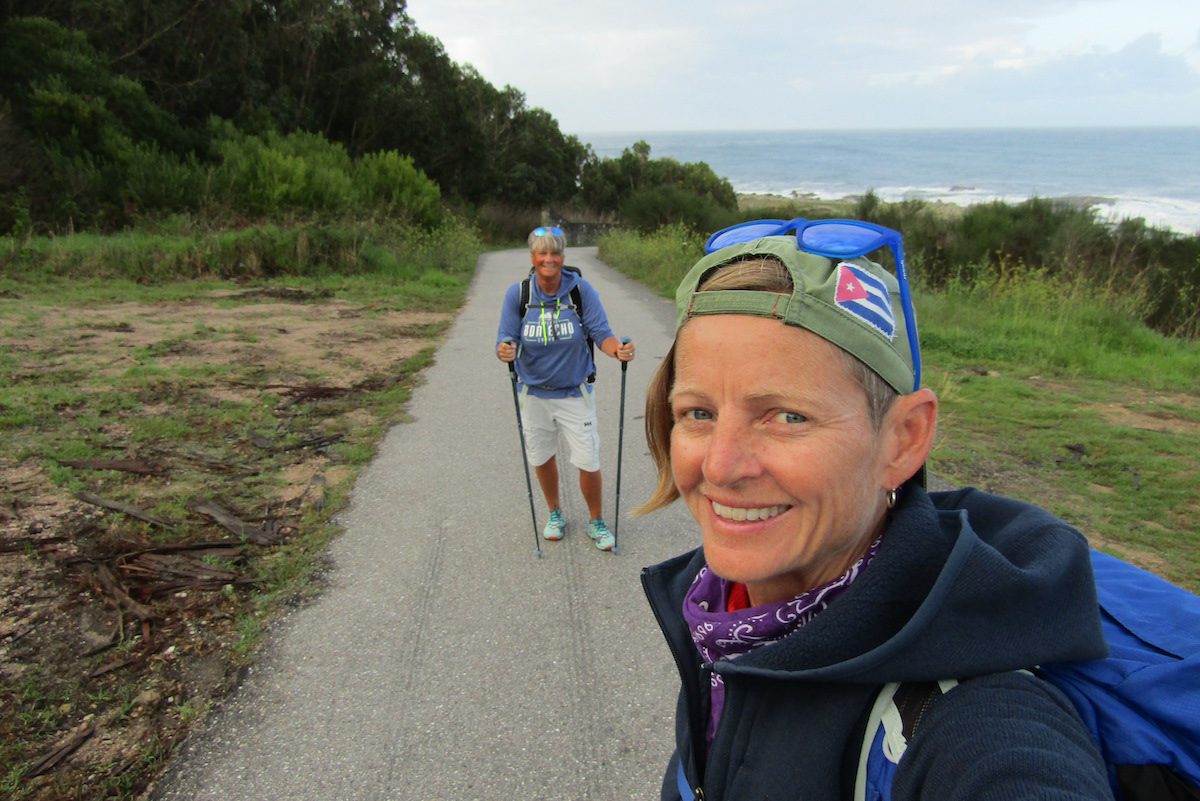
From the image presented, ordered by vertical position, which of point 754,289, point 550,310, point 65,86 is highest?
point 65,86

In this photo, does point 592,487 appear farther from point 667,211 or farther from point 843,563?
point 667,211

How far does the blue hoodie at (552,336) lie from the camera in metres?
4.27

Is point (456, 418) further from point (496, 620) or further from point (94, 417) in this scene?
point (496, 620)

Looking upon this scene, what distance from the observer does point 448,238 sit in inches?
878

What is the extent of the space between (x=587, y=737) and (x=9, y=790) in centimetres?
203

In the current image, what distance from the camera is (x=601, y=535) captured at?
14.6 ft

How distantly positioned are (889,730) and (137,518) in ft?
16.0

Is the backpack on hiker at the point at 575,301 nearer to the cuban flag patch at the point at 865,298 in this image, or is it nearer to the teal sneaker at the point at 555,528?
the teal sneaker at the point at 555,528

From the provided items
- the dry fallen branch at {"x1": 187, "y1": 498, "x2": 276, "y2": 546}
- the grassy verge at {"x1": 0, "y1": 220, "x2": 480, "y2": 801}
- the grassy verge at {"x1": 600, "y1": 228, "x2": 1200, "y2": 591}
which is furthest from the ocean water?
the dry fallen branch at {"x1": 187, "y1": 498, "x2": 276, "y2": 546}

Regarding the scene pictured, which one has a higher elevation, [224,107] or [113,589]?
[224,107]

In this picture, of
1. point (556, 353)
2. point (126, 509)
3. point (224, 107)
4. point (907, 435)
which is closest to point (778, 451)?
point (907, 435)

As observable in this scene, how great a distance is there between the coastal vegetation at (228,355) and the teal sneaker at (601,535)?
1.62m

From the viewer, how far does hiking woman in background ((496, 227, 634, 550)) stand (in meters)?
4.27

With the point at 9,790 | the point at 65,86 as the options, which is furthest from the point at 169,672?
the point at 65,86
